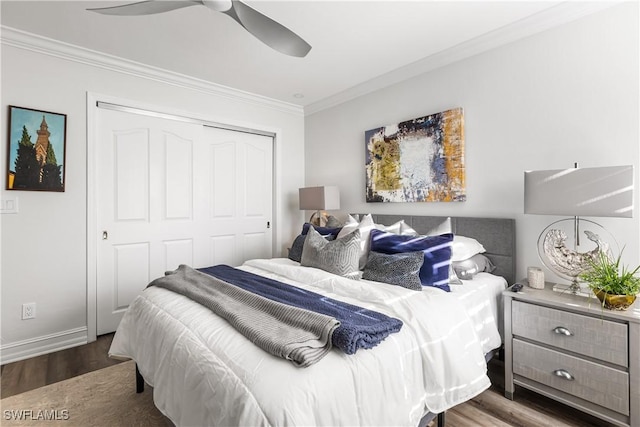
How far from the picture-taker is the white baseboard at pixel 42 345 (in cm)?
251

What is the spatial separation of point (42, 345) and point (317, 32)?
3412 mm

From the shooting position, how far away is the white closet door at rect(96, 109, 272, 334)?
2959 millimetres

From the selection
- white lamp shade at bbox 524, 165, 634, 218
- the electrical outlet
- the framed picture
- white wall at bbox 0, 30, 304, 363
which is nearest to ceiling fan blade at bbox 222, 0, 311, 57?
white lamp shade at bbox 524, 165, 634, 218

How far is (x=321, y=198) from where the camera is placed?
3535 mm

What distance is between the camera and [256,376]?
1087 mm

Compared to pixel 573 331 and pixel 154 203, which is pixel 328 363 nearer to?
pixel 573 331

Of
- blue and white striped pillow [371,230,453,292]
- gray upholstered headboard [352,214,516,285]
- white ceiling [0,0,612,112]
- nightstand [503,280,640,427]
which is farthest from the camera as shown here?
gray upholstered headboard [352,214,516,285]

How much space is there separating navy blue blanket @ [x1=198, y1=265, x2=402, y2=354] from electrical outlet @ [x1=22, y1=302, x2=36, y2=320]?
166 cm

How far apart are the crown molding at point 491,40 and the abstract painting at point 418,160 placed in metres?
0.46

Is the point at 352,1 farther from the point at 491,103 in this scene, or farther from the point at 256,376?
the point at 256,376

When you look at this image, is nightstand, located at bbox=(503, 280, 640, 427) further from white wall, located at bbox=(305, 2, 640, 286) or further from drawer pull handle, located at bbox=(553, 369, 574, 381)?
white wall, located at bbox=(305, 2, 640, 286)

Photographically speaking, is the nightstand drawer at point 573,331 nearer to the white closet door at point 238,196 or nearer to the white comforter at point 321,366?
the white comforter at point 321,366

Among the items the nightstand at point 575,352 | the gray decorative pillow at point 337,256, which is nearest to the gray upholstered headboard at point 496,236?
the nightstand at point 575,352

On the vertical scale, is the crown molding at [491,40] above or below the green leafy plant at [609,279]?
above
